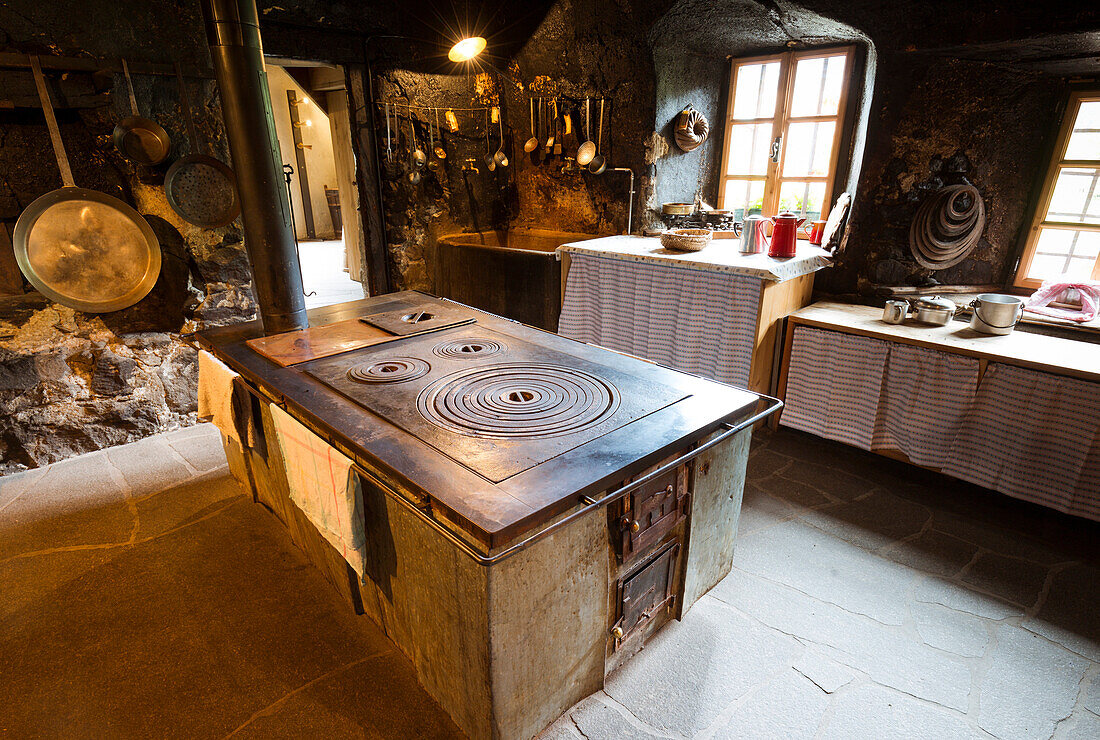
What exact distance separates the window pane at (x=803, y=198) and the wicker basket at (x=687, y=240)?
150 cm

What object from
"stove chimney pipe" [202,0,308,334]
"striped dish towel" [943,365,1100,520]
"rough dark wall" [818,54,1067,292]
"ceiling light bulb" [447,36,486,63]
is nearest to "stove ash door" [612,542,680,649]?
"striped dish towel" [943,365,1100,520]

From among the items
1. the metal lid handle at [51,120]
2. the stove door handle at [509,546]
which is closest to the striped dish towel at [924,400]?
the stove door handle at [509,546]

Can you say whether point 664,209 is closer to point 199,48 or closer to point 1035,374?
point 1035,374

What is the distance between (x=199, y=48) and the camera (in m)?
3.81

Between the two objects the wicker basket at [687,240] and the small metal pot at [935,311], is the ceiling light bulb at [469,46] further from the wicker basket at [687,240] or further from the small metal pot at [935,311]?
the small metal pot at [935,311]

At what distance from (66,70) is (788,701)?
5165 mm

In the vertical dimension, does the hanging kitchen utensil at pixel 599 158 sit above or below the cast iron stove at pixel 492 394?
above

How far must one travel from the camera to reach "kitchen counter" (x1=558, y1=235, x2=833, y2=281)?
359 centimetres

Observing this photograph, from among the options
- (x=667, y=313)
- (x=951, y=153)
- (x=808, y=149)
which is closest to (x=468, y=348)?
(x=667, y=313)

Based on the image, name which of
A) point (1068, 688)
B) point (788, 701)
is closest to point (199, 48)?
point (788, 701)

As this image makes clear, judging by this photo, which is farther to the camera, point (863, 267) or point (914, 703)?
point (863, 267)

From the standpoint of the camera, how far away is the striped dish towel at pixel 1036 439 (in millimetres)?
2727

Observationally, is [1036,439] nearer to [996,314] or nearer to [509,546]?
[996,314]

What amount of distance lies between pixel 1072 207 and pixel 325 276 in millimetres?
8614
